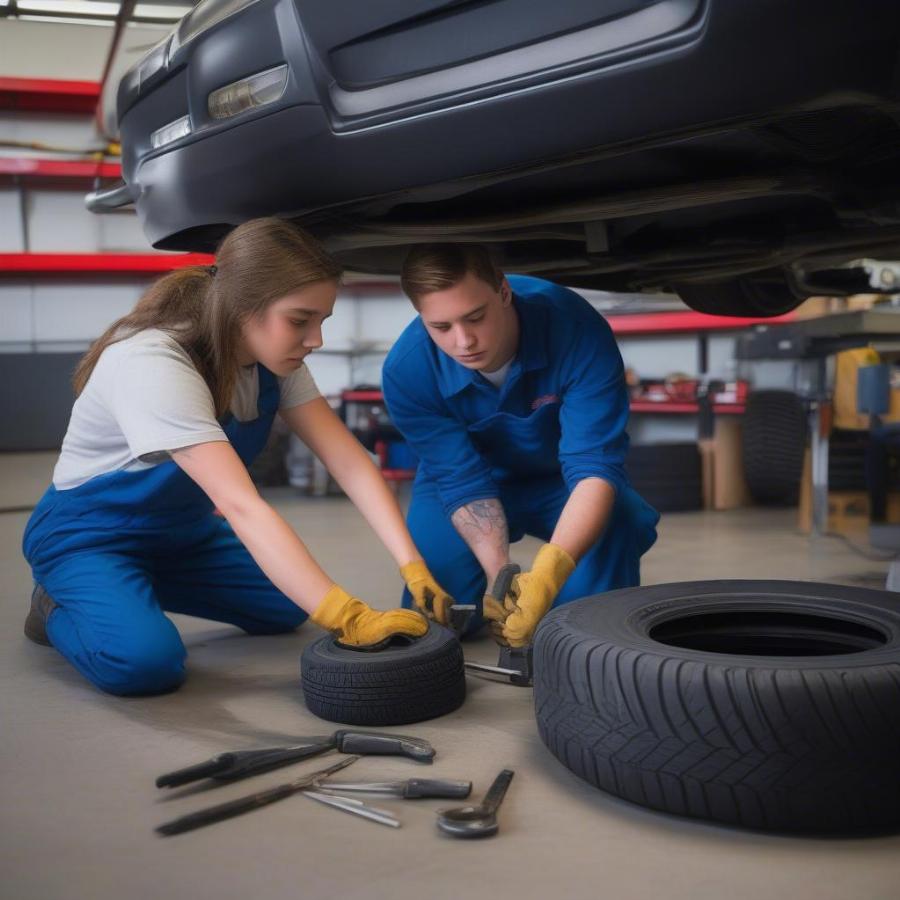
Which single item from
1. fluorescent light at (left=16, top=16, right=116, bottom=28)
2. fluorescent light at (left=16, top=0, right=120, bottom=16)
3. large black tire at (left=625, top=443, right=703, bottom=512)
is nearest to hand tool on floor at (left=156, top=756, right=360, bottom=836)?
large black tire at (left=625, top=443, right=703, bottom=512)

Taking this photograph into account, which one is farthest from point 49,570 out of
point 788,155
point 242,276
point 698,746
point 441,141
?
point 788,155

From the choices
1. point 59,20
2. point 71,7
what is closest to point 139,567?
point 71,7

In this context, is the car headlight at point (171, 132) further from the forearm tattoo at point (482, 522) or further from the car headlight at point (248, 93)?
the forearm tattoo at point (482, 522)

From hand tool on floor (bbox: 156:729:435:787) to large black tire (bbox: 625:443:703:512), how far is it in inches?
116

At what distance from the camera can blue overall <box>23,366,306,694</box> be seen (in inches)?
61.7

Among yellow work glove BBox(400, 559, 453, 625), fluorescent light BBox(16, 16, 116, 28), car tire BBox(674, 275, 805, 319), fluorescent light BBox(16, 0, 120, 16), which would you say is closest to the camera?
yellow work glove BBox(400, 559, 453, 625)

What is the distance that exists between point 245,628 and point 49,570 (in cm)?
43

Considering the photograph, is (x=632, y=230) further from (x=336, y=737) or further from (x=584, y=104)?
(x=336, y=737)

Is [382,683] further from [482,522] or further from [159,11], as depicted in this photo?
[159,11]

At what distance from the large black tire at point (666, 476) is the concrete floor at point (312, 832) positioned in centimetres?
267

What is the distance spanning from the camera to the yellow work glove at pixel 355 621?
4.64ft

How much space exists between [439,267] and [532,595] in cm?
54

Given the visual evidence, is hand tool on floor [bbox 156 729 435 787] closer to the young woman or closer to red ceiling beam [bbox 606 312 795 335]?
the young woman

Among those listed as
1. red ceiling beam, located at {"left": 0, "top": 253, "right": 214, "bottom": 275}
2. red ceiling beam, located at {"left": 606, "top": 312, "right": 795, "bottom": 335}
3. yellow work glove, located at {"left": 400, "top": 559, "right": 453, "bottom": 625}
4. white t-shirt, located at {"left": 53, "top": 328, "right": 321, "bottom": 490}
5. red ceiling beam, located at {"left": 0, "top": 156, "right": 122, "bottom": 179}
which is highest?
red ceiling beam, located at {"left": 0, "top": 156, "right": 122, "bottom": 179}
